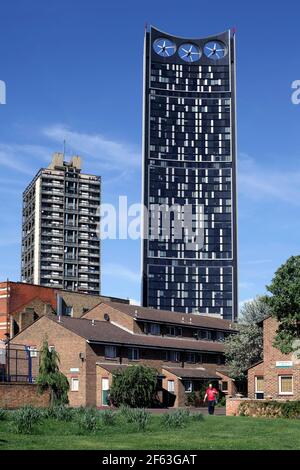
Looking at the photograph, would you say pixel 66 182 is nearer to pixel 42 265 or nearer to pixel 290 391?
pixel 42 265

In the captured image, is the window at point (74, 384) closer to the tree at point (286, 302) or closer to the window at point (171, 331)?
the window at point (171, 331)

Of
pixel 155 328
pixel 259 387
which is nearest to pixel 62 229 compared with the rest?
pixel 155 328

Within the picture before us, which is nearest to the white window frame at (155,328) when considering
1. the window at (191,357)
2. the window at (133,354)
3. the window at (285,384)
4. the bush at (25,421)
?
the window at (191,357)

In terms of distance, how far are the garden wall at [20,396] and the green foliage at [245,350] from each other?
32595 mm

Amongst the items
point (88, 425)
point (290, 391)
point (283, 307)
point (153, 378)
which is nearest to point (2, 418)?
point (88, 425)

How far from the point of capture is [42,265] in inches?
6821

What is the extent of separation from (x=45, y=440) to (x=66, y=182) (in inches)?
6122

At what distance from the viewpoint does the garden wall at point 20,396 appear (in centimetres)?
4750

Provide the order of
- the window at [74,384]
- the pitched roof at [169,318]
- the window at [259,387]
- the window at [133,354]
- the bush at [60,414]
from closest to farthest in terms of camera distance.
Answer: the bush at [60,414] < the window at [259,387] < the window at [74,384] < the window at [133,354] < the pitched roof at [169,318]

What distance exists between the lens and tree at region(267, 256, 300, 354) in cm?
4225

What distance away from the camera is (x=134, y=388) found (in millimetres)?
63969

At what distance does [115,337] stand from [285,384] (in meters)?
21.4

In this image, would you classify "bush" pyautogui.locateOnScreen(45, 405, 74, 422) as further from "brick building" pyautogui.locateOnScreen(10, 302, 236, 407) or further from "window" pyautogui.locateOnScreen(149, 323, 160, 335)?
"window" pyautogui.locateOnScreen(149, 323, 160, 335)

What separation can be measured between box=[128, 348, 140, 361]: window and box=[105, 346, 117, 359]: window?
2351mm
